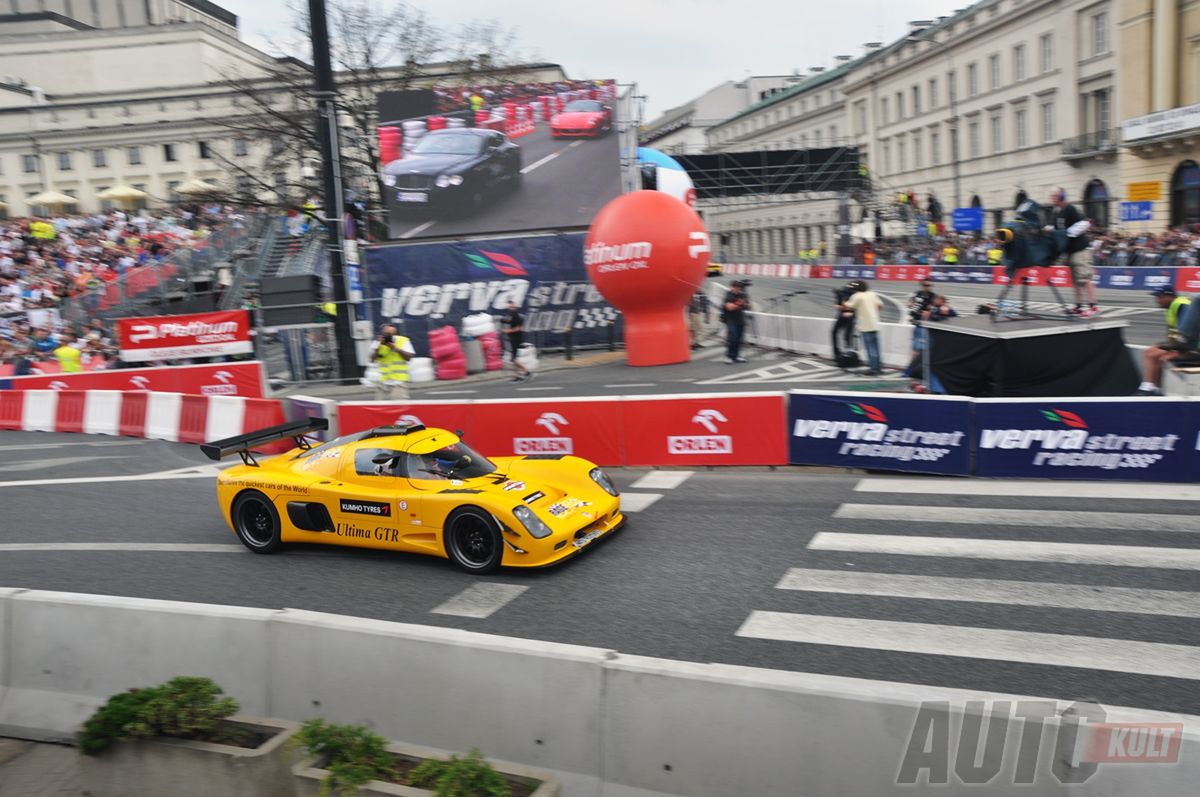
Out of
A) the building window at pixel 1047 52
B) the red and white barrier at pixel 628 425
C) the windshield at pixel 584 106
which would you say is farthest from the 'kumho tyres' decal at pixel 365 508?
the building window at pixel 1047 52

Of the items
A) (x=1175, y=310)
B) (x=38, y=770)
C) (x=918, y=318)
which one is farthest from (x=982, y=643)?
(x=918, y=318)

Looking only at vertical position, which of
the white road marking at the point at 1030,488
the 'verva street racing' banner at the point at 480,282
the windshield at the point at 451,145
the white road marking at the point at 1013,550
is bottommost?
the white road marking at the point at 1030,488

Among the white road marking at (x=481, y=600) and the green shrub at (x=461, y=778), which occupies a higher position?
the green shrub at (x=461, y=778)

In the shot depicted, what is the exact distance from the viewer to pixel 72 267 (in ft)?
132

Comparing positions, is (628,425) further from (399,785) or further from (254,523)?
(399,785)

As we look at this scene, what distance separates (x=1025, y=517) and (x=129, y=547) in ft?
31.3

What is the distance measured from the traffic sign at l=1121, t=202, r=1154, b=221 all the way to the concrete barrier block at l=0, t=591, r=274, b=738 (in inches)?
1699

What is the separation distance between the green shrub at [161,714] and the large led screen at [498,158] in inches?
925

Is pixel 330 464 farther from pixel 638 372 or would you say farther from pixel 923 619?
pixel 638 372

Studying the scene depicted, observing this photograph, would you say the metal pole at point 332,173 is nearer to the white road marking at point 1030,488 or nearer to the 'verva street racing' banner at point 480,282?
the 'verva street racing' banner at point 480,282

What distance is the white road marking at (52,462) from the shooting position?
1587 centimetres

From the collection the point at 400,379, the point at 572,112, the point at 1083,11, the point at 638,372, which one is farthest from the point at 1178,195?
the point at 400,379

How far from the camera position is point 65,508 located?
41.5 feet

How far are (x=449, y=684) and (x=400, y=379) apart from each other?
15161mm
